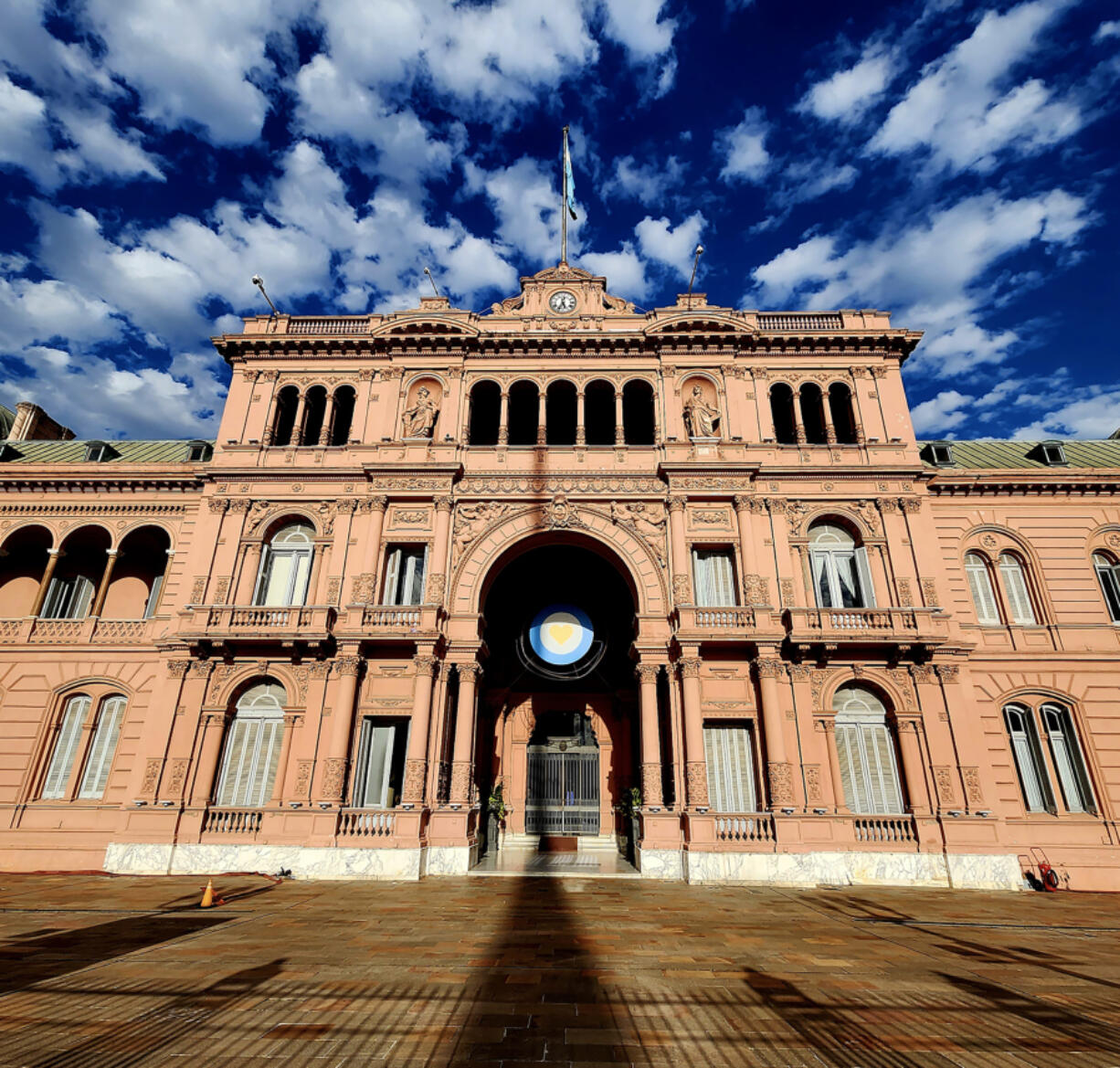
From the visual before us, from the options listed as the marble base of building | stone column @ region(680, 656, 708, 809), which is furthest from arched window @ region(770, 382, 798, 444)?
the marble base of building

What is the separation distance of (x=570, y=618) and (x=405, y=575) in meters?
6.73

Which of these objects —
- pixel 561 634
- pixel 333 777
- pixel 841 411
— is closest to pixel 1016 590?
pixel 841 411

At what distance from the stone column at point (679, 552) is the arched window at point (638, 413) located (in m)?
3.98

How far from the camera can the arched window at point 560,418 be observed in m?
25.8

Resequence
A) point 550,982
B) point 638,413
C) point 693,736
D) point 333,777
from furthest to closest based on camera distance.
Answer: point 638,413 < point 693,736 < point 333,777 < point 550,982

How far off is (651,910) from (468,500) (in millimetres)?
14254

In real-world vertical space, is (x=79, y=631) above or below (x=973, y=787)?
above

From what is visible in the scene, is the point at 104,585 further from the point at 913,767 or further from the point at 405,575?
the point at 913,767

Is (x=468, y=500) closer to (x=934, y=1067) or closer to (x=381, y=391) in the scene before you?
(x=381, y=391)

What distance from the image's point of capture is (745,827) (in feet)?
59.1

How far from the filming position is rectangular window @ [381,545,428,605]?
71.0 ft

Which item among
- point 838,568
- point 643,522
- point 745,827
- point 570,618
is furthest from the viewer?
point 570,618

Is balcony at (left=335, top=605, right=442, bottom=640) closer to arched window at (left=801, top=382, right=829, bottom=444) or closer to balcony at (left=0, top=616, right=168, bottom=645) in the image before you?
balcony at (left=0, top=616, right=168, bottom=645)

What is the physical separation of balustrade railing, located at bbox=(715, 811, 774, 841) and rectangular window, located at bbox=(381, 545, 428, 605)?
39.5 ft
